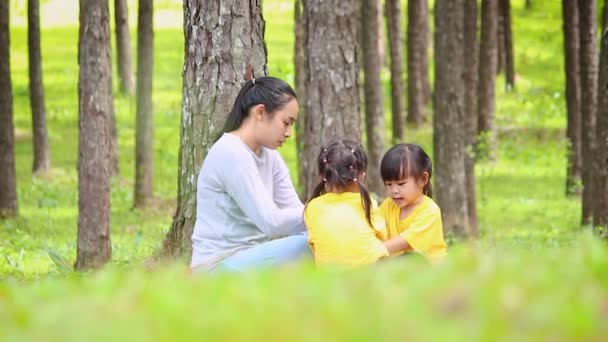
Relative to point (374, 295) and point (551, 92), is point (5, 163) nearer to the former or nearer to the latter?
point (374, 295)

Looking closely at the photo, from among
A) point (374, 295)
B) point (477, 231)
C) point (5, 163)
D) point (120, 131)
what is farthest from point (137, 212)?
point (374, 295)

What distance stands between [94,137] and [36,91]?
10.4 meters

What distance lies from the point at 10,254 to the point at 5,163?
5.05m

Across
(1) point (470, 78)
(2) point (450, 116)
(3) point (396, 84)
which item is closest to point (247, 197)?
(2) point (450, 116)

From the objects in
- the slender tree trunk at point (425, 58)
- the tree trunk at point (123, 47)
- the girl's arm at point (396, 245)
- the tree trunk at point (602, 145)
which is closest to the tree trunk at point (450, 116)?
the tree trunk at point (602, 145)

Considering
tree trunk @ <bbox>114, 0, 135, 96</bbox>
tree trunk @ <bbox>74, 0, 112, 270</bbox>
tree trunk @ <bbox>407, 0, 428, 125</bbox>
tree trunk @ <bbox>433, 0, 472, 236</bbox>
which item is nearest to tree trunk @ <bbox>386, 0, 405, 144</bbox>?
tree trunk @ <bbox>407, 0, 428, 125</bbox>

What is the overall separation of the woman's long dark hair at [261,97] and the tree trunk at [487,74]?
14.7 meters

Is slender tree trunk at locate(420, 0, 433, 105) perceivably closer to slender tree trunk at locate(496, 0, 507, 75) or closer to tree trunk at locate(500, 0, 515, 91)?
slender tree trunk at locate(496, 0, 507, 75)

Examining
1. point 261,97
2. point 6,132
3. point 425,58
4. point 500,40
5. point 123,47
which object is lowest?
point 6,132

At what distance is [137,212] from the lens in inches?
827

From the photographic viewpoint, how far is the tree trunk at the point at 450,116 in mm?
17625

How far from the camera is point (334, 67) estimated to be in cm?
1323

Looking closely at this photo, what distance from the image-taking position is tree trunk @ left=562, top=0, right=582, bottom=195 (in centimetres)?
2096

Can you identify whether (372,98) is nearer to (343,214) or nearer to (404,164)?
(404,164)
